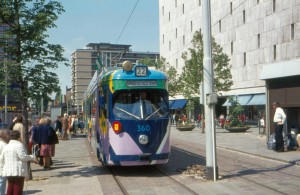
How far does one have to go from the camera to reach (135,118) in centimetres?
1156

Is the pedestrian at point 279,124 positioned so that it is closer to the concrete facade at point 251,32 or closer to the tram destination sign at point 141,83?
the tram destination sign at point 141,83

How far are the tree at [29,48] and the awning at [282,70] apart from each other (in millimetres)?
9158

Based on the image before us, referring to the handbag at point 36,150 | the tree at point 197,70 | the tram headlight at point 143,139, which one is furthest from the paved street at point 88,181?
the tree at point 197,70

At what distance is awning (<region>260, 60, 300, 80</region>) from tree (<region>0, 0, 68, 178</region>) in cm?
916

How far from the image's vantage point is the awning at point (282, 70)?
16734 mm

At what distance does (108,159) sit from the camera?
11.8 m

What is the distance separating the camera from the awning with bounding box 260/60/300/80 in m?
16.7

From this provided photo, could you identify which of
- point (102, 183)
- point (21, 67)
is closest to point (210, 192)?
point (102, 183)

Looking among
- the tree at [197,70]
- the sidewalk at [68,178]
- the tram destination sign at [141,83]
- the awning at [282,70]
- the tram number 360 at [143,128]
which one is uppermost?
the tree at [197,70]

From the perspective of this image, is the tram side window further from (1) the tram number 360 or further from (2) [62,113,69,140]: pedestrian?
(2) [62,113,69,140]: pedestrian

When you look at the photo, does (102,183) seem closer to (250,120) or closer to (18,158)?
(18,158)

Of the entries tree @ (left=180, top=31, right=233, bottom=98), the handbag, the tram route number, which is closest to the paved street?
the handbag

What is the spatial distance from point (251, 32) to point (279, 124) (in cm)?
3519

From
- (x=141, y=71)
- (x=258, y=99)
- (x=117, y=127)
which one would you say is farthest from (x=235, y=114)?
(x=117, y=127)
